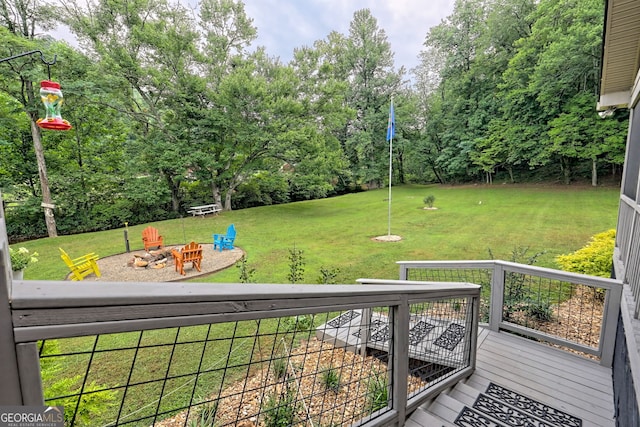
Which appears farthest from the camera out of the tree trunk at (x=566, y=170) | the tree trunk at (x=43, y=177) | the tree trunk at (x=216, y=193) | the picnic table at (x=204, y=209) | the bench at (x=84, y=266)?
the tree trunk at (x=566, y=170)

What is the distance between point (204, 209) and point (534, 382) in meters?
14.8

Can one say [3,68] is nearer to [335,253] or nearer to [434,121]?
[335,253]

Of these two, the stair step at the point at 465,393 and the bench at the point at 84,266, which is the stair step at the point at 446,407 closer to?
the stair step at the point at 465,393

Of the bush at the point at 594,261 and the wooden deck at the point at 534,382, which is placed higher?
the bush at the point at 594,261

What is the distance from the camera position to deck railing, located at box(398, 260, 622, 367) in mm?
2910

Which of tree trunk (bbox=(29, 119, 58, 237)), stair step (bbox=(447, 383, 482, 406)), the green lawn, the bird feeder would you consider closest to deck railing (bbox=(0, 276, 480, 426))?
stair step (bbox=(447, 383, 482, 406))

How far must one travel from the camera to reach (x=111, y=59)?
1200 centimetres

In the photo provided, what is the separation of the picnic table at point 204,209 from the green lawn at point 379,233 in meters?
0.73

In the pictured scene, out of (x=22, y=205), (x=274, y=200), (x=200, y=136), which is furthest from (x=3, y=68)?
(x=274, y=200)

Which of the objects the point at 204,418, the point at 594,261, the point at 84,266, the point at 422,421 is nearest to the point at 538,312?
the point at 594,261

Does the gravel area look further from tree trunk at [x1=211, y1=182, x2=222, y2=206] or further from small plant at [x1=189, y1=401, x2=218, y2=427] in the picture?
tree trunk at [x1=211, y1=182, x2=222, y2=206]

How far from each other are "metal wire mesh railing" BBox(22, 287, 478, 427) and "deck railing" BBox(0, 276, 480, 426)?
0.05 ft

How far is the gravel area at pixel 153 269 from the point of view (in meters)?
6.51

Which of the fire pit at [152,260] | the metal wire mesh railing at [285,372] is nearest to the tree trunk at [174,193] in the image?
the fire pit at [152,260]
